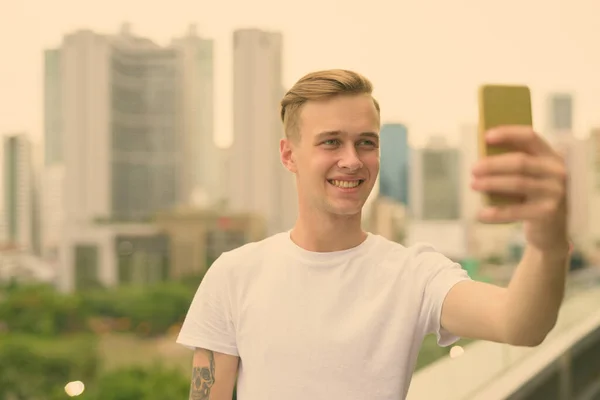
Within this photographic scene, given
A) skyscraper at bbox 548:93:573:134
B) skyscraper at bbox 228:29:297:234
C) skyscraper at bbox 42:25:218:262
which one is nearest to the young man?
skyscraper at bbox 228:29:297:234

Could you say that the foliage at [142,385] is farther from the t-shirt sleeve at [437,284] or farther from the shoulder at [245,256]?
the t-shirt sleeve at [437,284]

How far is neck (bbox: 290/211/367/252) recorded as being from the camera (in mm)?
1064

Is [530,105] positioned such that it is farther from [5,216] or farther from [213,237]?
[5,216]

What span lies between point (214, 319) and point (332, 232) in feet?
0.74

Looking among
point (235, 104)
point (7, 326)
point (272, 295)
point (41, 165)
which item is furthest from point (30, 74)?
point (272, 295)

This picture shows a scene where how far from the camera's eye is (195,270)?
43.1 meters

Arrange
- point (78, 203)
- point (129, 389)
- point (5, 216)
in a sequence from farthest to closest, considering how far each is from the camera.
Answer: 1. point (5, 216)
2. point (78, 203)
3. point (129, 389)

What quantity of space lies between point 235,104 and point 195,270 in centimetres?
1171

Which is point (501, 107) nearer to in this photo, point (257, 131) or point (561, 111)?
point (257, 131)

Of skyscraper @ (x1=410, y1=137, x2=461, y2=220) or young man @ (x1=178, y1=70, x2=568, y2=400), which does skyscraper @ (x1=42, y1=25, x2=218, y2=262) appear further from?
young man @ (x1=178, y1=70, x2=568, y2=400)

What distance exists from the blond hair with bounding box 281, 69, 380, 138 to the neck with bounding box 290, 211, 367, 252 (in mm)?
134

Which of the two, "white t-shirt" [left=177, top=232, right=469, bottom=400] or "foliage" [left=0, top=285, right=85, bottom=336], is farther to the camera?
"foliage" [left=0, top=285, right=85, bottom=336]

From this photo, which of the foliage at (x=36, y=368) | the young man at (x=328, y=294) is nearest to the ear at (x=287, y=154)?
the young man at (x=328, y=294)

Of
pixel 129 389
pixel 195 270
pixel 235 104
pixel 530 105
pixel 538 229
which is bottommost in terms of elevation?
pixel 129 389
